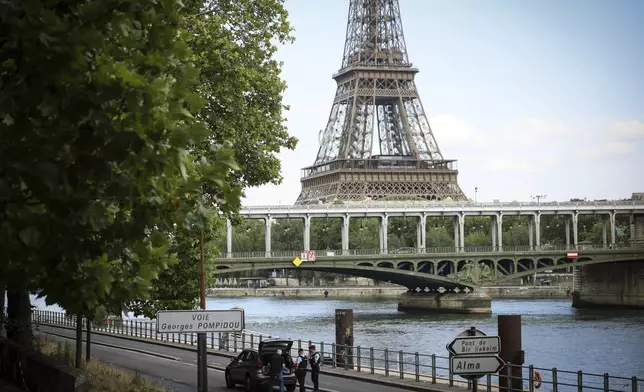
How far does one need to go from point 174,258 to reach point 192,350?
40337 millimetres

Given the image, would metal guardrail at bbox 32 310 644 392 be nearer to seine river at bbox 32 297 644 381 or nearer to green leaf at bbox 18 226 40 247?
seine river at bbox 32 297 644 381

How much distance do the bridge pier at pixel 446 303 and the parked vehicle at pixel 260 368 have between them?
7656cm

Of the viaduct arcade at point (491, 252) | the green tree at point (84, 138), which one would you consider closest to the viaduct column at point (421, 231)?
the viaduct arcade at point (491, 252)

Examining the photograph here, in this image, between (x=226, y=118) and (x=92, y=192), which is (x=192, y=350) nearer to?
(x=226, y=118)

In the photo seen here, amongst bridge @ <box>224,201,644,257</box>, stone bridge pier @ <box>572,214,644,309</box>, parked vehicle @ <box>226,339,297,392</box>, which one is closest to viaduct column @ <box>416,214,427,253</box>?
bridge @ <box>224,201,644,257</box>

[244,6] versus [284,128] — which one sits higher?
[244,6]

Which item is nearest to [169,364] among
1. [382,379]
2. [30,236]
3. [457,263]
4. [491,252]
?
[382,379]

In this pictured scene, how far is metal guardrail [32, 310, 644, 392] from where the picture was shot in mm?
32200

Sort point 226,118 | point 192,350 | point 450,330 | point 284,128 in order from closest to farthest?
1. point 226,118
2. point 284,128
3. point 192,350
4. point 450,330

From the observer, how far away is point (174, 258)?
14.8 m

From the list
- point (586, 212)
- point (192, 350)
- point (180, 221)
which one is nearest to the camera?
point (180, 221)

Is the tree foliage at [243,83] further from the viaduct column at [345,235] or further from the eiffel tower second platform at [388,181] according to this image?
the eiffel tower second platform at [388,181]

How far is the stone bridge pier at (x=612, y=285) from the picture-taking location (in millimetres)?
115500

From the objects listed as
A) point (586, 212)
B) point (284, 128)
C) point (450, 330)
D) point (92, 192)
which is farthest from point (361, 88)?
point (92, 192)
